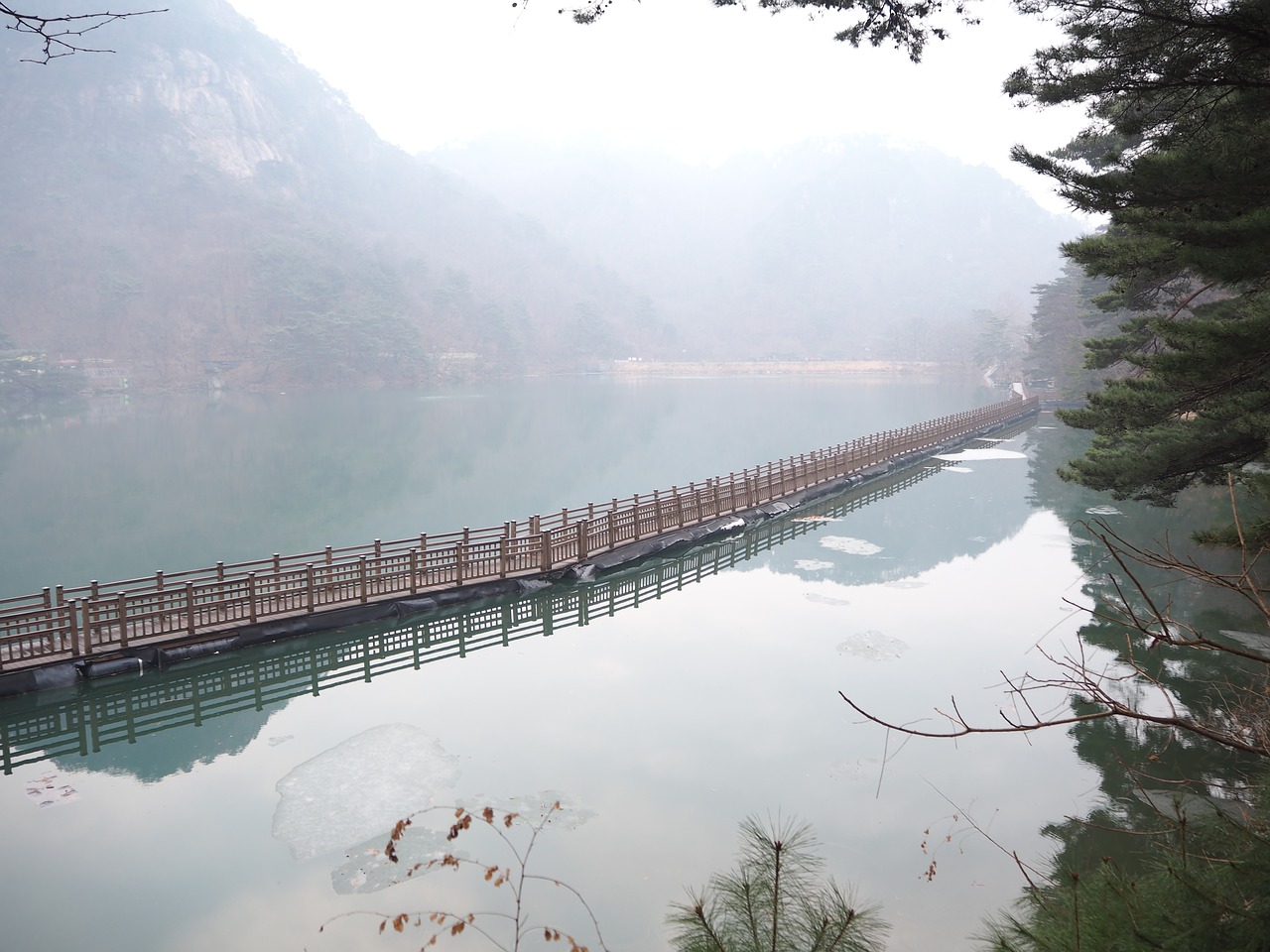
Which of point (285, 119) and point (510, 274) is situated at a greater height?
point (285, 119)

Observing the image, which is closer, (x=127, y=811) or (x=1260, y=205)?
(x=1260, y=205)

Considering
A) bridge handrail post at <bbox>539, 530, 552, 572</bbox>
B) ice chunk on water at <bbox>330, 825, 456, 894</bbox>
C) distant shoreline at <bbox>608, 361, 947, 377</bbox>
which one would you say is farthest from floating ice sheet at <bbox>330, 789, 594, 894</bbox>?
distant shoreline at <bbox>608, 361, 947, 377</bbox>

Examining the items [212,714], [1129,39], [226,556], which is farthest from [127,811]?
[226,556]

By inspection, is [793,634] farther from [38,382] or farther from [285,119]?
[285,119]

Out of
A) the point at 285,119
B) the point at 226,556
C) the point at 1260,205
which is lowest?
the point at 226,556

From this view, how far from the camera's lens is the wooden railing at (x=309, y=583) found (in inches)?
498

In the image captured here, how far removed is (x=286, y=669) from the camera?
13.6 metres

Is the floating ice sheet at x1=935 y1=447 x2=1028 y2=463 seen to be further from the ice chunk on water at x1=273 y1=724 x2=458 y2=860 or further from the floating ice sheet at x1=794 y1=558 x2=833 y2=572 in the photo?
the ice chunk on water at x1=273 y1=724 x2=458 y2=860

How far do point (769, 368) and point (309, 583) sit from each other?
429ft

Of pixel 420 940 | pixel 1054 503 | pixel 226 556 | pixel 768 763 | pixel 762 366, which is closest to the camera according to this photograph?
pixel 420 940

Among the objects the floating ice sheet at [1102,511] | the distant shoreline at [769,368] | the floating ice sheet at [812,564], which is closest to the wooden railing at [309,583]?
the floating ice sheet at [812,564]

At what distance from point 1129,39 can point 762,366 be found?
135 metres

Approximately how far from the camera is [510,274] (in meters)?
149

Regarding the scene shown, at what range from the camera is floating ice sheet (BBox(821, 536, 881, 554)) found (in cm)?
2164
